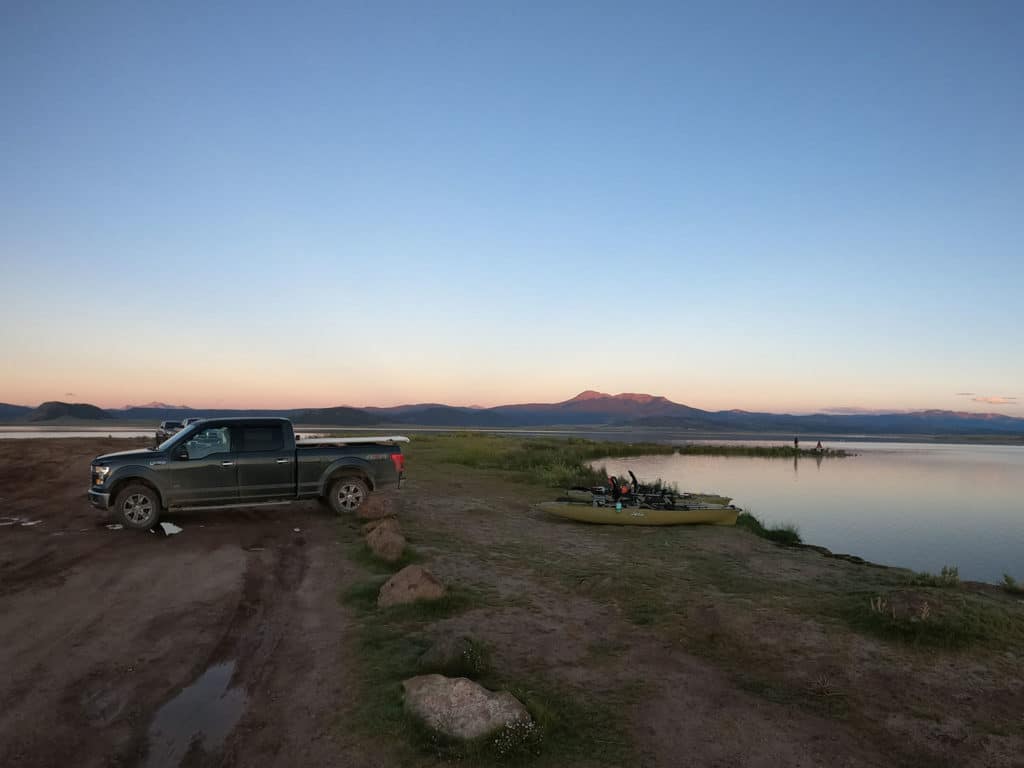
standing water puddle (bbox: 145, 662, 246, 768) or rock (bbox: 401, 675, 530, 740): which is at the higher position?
rock (bbox: 401, 675, 530, 740)

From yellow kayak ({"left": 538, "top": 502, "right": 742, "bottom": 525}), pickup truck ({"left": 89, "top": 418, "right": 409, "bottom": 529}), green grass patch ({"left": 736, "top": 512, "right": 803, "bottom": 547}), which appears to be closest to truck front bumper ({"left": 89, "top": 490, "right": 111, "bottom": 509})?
pickup truck ({"left": 89, "top": 418, "right": 409, "bottom": 529})

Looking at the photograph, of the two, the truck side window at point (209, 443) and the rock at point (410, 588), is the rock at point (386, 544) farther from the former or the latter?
the truck side window at point (209, 443)

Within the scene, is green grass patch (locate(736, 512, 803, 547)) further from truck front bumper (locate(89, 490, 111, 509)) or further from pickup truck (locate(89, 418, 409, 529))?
truck front bumper (locate(89, 490, 111, 509))

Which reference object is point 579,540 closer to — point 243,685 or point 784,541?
point 784,541

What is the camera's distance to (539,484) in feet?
89.2

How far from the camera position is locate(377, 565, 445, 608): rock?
8.57 meters

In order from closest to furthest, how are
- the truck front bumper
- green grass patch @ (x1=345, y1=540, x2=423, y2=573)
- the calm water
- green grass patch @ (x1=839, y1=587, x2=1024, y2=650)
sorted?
green grass patch @ (x1=839, y1=587, x2=1024, y2=650) < green grass patch @ (x1=345, y1=540, x2=423, y2=573) < the truck front bumper < the calm water

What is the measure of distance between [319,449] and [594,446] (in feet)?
143

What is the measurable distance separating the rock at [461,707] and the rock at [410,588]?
9.95ft

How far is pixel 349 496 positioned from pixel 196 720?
1003cm

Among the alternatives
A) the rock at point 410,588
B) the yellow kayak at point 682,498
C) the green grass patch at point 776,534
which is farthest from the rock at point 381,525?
the green grass patch at point 776,534

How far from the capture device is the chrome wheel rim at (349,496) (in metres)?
15.2

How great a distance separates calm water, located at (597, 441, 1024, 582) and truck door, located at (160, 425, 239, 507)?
690 inches

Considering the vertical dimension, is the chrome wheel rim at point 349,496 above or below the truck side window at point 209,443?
below
